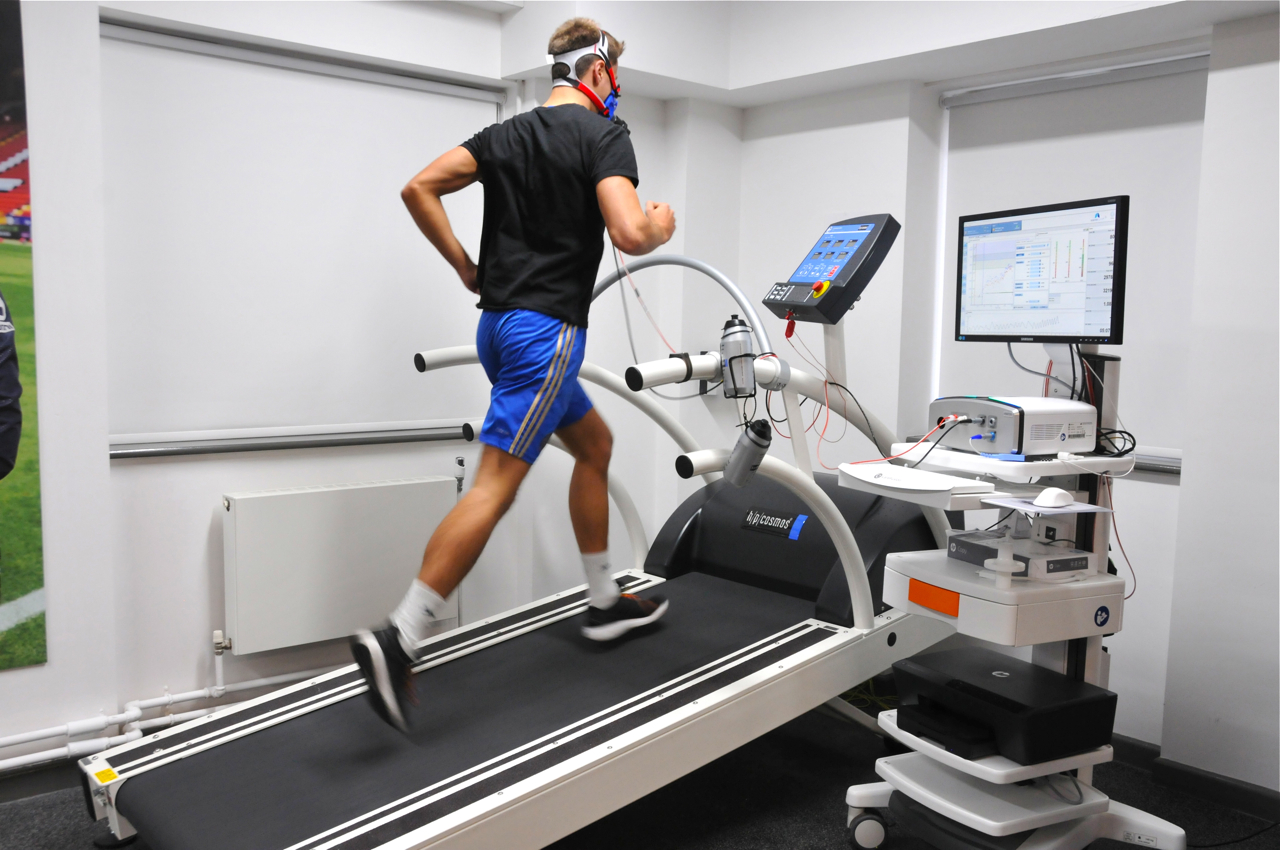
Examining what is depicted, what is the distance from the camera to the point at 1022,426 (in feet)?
6.26

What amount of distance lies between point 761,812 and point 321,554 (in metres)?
1.47

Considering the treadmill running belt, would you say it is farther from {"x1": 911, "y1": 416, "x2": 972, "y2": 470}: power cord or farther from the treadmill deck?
{"x1": 911, "y1": 416, "x2": 972, "y2": 470}: power cord

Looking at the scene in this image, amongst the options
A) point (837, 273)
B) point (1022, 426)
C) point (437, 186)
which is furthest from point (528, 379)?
point (1022, 426)

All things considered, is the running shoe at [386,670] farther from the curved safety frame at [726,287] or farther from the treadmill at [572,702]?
the curved safety frame at [726,287]

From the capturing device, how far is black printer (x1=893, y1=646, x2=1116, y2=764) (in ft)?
6.23

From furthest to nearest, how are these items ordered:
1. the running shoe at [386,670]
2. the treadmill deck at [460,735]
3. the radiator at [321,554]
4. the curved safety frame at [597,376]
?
the radiator at [321,554]
the curved safety frame at [597,376]
the running shoe at [386,670]
the treadmill deck at [460,735]

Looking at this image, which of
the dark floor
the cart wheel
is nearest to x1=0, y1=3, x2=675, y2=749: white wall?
the dark floor

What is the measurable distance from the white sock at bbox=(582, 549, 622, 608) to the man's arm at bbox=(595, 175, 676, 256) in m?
0.86

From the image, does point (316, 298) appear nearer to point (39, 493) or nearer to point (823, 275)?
point (39, 493)

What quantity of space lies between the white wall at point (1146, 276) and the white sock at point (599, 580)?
1566mm

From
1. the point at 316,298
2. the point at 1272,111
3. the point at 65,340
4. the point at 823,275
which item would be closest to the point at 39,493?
the point at 65,340

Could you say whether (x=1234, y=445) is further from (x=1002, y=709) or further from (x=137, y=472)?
(x=137, y=472)

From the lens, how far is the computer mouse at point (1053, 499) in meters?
1.78

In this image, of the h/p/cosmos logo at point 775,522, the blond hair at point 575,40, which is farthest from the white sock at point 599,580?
the blond hair at point 575,40
